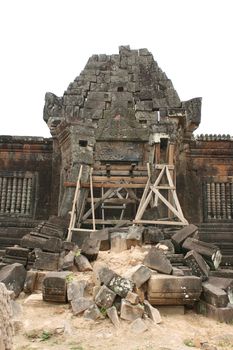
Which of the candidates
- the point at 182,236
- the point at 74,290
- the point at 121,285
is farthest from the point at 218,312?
the point at 74,290

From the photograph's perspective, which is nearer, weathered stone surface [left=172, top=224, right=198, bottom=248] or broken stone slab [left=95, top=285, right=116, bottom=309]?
broken stone slab [left=95, top=285, right=116, bottom=309]

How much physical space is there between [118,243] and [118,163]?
12.0 ft

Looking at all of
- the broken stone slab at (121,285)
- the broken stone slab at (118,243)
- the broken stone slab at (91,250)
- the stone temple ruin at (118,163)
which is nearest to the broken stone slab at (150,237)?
the broken stone slab at (118,243)

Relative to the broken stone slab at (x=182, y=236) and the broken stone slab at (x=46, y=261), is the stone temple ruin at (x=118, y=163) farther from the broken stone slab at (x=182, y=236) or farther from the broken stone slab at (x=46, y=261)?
the broken stone slab at (x=46, y=261)

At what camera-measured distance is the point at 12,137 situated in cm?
1034

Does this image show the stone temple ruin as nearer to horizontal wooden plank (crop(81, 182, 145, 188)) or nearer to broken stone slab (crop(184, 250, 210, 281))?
horizontal wooden plank (crop(81, 182, 145, 188))

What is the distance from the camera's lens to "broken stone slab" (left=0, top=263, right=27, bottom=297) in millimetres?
5156

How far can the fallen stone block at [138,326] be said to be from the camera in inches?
161

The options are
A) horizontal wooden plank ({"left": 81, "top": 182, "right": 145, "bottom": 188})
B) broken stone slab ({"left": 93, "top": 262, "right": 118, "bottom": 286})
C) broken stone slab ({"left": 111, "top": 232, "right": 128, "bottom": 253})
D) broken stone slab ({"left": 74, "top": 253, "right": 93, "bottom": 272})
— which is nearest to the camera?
broken stone slab ({"left": 93, "top": 262, "right": 118, "bottom": 286})

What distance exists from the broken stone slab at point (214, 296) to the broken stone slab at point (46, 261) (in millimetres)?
2426

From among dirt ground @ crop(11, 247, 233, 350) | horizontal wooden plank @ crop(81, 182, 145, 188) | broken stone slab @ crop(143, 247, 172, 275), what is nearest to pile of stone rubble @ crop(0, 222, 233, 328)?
broken stone slab @ crop(143, 247, 172, 275)

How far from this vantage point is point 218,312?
465 centimetres

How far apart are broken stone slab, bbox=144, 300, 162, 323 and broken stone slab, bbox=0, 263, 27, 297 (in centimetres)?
202

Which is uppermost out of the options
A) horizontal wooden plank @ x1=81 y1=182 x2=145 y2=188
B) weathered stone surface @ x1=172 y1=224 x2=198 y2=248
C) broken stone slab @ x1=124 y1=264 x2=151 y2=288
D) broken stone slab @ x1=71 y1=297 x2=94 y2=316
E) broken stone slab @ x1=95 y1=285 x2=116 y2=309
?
horizontal wooden plank @ x1=81 y1=182 x2=145 y2=188
